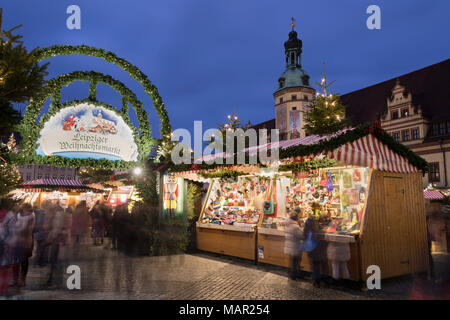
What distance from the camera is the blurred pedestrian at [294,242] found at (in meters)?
8.06

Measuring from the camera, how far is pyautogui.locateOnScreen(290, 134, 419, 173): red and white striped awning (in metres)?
7.42

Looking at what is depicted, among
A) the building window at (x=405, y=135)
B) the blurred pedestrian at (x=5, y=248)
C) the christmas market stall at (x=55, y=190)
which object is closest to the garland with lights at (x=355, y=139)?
the blurred pedestrian at (x=5, y=248)

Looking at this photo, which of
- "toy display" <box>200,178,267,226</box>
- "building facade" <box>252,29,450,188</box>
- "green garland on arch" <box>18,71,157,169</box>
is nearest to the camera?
"green garland on arch" <box>18,71,157,169</box>

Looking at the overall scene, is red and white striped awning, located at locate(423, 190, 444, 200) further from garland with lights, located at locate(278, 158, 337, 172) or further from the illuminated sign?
the illuminated sign

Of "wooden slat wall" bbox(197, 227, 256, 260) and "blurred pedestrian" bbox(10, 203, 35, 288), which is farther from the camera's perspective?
"wooden slat wall" bbox(197, 227, 256, 260)

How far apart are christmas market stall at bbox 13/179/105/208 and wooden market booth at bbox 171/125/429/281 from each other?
1076 cm

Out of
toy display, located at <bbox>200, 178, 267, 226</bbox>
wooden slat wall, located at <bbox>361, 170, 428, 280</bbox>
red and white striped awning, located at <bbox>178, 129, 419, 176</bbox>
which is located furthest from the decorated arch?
wooden slat wall, located at <bbox>361, 170, 428, 280</bbox>

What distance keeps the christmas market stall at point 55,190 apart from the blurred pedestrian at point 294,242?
→ 12.3 m

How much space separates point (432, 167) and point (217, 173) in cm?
2642

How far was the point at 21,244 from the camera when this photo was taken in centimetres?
729

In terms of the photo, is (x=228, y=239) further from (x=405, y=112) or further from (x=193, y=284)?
(x=405, y=112)

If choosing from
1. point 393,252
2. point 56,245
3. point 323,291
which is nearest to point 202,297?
point 323,291

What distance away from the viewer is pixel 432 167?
102ft
